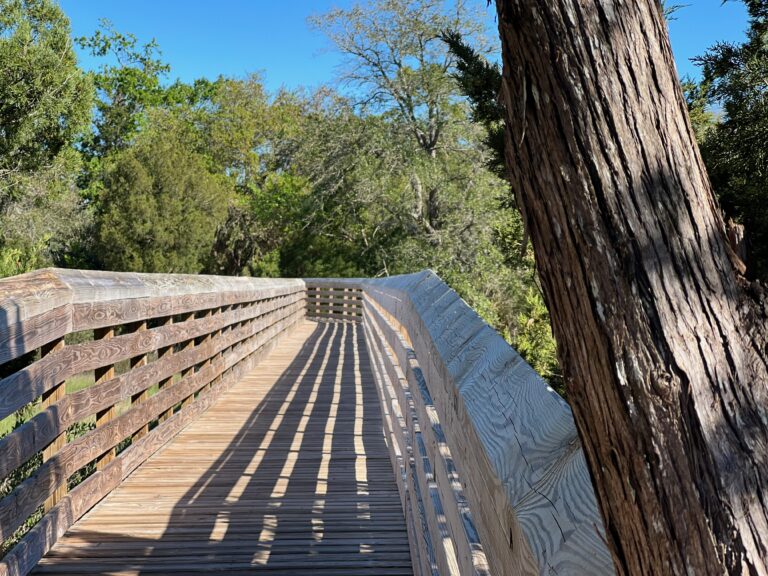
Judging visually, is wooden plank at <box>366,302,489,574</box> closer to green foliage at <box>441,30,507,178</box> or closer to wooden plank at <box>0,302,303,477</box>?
wooden plank at <box>0,302,303,477</box>

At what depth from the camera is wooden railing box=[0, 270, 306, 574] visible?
8.63 ft

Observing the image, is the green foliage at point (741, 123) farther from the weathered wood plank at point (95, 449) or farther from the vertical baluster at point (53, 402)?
the vertical baluster at point (53, 402)

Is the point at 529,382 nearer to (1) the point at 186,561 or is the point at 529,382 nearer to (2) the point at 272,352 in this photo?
(1) the point at 186,561

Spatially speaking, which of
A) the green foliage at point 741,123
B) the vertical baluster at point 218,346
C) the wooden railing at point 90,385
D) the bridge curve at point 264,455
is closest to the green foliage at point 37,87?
the vertical baluster at point 218,346

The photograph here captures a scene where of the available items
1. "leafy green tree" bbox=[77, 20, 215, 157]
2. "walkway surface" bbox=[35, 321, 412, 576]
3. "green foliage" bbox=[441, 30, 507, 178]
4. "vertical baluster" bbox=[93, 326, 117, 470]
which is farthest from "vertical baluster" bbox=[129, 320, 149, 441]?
"leafy green tree" bbox=[77, 20, 215, 157]

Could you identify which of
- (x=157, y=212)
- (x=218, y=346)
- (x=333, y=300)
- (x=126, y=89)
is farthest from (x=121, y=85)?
(x=218, y=346)

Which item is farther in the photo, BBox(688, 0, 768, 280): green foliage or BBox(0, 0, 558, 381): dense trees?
BBox(0, 0, 558, 381): dense trees

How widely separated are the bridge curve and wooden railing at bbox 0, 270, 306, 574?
0.04ft

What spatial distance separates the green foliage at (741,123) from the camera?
18.3 ft

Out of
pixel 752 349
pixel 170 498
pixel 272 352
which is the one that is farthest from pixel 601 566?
pixel 272 352

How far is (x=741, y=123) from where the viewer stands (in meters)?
5.80

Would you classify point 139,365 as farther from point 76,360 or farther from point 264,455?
point 264,455

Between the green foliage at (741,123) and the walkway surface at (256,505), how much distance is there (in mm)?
3144

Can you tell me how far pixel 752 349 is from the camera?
1063 millimetres
